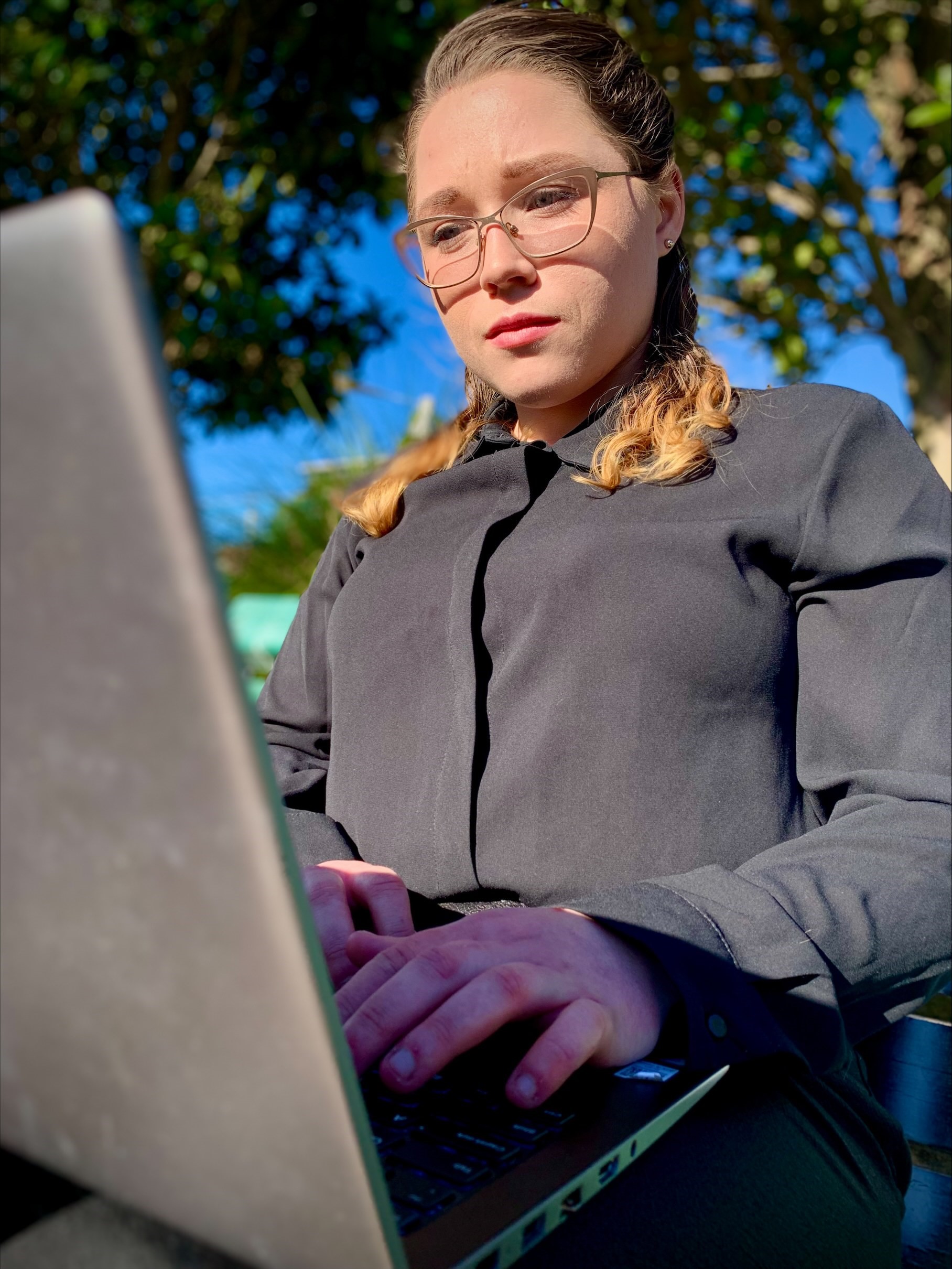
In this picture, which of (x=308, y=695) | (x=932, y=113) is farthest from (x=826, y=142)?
(x=308, y=695)

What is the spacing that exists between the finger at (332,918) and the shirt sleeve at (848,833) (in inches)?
9.8

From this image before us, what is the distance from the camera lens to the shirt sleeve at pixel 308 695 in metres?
1.66

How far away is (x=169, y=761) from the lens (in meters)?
0.40

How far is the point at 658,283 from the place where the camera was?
158 cm

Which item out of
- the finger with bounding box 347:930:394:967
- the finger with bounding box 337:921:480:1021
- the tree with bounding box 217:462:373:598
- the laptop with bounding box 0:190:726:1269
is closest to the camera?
the laptop with bounding box 0:190:726:1269

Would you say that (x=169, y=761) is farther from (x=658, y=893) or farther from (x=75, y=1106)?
(x=658, y=893)

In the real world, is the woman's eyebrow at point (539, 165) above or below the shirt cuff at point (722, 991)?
above

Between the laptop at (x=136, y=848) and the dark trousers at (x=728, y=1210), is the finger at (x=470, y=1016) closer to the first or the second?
the dark trousers at (x=728, y=1210)

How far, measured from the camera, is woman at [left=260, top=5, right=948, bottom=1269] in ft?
2.85

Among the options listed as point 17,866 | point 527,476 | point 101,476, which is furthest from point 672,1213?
point 527,476

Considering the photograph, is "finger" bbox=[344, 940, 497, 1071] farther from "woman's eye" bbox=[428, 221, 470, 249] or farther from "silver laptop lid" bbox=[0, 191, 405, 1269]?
"woman's eye" bbox=[428, 221, 470, 249]

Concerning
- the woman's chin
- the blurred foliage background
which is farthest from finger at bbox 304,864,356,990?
the blurred foliage background

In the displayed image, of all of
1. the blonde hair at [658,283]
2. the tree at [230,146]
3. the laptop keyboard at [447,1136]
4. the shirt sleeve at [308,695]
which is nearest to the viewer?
the laptop keyboard at [447,1136]

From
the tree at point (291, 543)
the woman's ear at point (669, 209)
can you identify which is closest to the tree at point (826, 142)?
the tree at point (291, 543)
